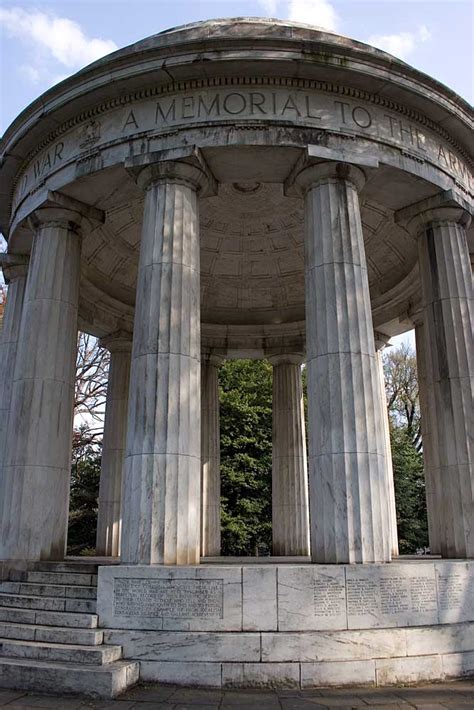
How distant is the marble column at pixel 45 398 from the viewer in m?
20.4

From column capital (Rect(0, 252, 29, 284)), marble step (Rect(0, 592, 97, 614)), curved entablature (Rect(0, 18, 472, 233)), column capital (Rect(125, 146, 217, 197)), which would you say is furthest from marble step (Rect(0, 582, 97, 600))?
column capital (Rect(0, 252, 29, 284))

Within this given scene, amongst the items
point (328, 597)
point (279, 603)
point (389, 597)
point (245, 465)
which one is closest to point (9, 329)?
point (279, 603)

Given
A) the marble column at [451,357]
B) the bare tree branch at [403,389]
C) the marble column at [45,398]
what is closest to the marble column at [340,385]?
the marble column at [451,357]

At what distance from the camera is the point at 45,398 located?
21391 mm

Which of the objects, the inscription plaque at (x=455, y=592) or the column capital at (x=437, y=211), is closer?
the inscription plaque at (x=455, y=592)

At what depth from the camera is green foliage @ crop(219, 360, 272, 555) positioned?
53.8 meters

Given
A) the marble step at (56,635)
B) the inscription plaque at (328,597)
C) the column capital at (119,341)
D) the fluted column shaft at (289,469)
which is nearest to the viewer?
the marble step at (56,635)

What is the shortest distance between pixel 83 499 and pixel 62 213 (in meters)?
37.5

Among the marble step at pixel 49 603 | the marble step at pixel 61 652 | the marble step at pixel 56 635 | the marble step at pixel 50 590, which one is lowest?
the marble step at pixel 61 652

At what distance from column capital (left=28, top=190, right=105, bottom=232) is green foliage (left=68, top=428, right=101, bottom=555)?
3504cm

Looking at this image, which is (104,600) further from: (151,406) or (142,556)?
(151,406)

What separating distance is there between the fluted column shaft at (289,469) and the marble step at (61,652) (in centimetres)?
2030

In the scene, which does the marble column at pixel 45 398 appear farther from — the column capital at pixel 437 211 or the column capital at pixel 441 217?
the column capital at pixel 441 217

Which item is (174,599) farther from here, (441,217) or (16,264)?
(16,264)
